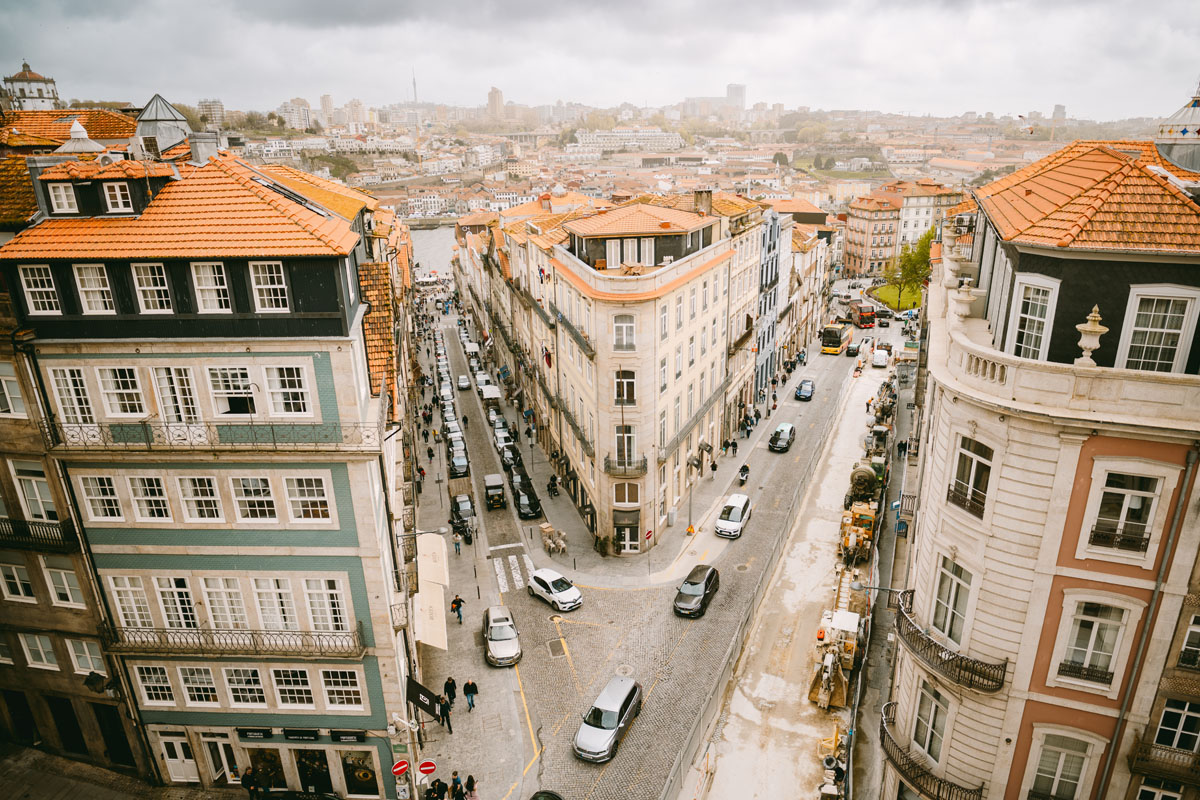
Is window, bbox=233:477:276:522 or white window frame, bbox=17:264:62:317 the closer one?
white window frame, bbox=17:264:62:317

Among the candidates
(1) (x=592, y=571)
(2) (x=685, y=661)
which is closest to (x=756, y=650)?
(2) (x=685, y=661)

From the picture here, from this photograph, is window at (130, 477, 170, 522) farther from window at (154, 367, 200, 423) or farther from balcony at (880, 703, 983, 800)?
balcony at (880, 703, 983, 800)

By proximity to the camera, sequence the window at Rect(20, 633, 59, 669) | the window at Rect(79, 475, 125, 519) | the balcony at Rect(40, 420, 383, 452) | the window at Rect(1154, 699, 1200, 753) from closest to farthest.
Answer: the window at Rect(1154, 699, 1200, 753) → the balcony at Rect(40, 420, 383, 452) → the window at Rect(79, 475, 125, 519) → the window at Rect(20, 633, 59, 669)

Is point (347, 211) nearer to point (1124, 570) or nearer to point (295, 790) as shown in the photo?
point (295, 790)

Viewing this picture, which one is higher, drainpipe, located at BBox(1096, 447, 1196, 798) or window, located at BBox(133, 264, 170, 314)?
window, located at BBox(133, 264, 170, 314)

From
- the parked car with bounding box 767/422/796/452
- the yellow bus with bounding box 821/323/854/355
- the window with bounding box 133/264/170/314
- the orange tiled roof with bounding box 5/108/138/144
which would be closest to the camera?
the window with bounding box 133/264/170/314

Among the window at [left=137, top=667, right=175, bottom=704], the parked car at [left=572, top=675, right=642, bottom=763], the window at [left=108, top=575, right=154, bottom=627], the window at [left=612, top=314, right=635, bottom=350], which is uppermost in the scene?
the window at [left=612, top=314, right=635, bottom=350]

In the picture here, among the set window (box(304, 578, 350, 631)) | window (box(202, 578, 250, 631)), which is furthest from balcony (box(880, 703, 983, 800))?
window (box(202, 578, 250, 631))
